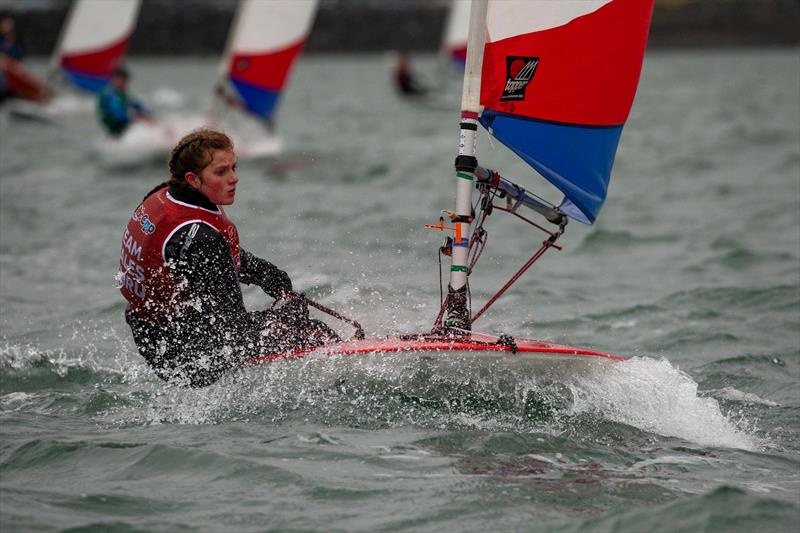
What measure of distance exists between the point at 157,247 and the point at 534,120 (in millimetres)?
1684

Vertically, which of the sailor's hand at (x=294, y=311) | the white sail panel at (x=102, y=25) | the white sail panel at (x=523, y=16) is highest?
the white sail panel at (x=102, y=25)

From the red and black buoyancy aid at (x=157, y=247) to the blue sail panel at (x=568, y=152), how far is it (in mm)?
1254

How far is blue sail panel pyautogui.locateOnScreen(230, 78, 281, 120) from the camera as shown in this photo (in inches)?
588

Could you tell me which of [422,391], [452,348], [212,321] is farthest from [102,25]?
[452,348]

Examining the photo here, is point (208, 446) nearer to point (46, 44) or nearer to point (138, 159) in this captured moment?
point (138, 159)

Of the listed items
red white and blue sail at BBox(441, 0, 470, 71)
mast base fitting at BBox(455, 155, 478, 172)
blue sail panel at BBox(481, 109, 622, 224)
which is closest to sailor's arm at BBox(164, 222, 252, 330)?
mast base fitting at BBox(455, 155, 478, 172)

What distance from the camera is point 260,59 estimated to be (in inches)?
581

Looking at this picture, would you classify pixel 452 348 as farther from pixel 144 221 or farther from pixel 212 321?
pixel 144 221

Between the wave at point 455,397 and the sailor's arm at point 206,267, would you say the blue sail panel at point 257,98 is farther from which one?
the sailor's arm at point 206,267

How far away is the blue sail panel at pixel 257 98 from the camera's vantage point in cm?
1493

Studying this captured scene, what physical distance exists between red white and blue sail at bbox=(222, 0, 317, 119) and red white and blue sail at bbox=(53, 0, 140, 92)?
225 inches

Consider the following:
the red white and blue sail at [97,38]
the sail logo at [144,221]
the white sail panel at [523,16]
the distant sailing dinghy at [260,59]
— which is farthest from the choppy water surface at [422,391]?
the red white and blue sail at [97,38]

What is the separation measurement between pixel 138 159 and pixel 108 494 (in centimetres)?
1138

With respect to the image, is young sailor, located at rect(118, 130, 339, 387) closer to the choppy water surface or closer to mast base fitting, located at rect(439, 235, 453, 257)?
the choppy water surface
